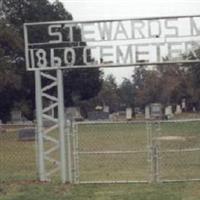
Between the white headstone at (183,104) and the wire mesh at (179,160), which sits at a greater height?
the wire mesh at (179,160)

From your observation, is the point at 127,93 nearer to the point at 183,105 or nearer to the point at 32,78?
the point at 183,105

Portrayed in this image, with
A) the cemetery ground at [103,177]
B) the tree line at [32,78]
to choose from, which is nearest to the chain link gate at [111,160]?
the cemetery ground at [103,177]

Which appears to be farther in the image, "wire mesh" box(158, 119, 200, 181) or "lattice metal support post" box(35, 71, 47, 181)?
"wire mesh" box(158, 119, 200, 181)

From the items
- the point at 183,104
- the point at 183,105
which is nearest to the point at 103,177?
the point at 183,104

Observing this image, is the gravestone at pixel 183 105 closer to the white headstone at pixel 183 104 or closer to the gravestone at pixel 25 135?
the white headstone at pixel 183 104

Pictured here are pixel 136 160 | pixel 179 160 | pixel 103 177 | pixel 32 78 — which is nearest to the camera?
pixel 103 177

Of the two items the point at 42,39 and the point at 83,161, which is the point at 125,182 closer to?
the point at 83,161

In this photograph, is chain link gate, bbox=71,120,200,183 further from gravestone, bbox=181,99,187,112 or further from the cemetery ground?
gravestone, bbox=181,99,187,112

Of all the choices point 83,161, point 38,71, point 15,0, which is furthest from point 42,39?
point 38,71

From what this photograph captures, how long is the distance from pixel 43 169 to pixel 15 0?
56.6m

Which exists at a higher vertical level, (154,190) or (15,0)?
(15,0)

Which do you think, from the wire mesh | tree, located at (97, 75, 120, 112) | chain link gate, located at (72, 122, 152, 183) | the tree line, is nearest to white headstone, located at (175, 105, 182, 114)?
the tree line

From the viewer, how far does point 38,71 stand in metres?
14.9

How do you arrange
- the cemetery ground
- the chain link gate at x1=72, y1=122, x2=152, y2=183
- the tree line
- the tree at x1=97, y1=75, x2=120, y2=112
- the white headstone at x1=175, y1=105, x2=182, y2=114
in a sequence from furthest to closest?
1. the tree at x1=97, y1=75, x2=120, y2=112
2. the white headstone at x1=175, y1=105, x2=182, y2=114
3. the tree line
4. the chain link gate at x1=72, y1=122, x2=152, y2=183
5. the cemetery ground
